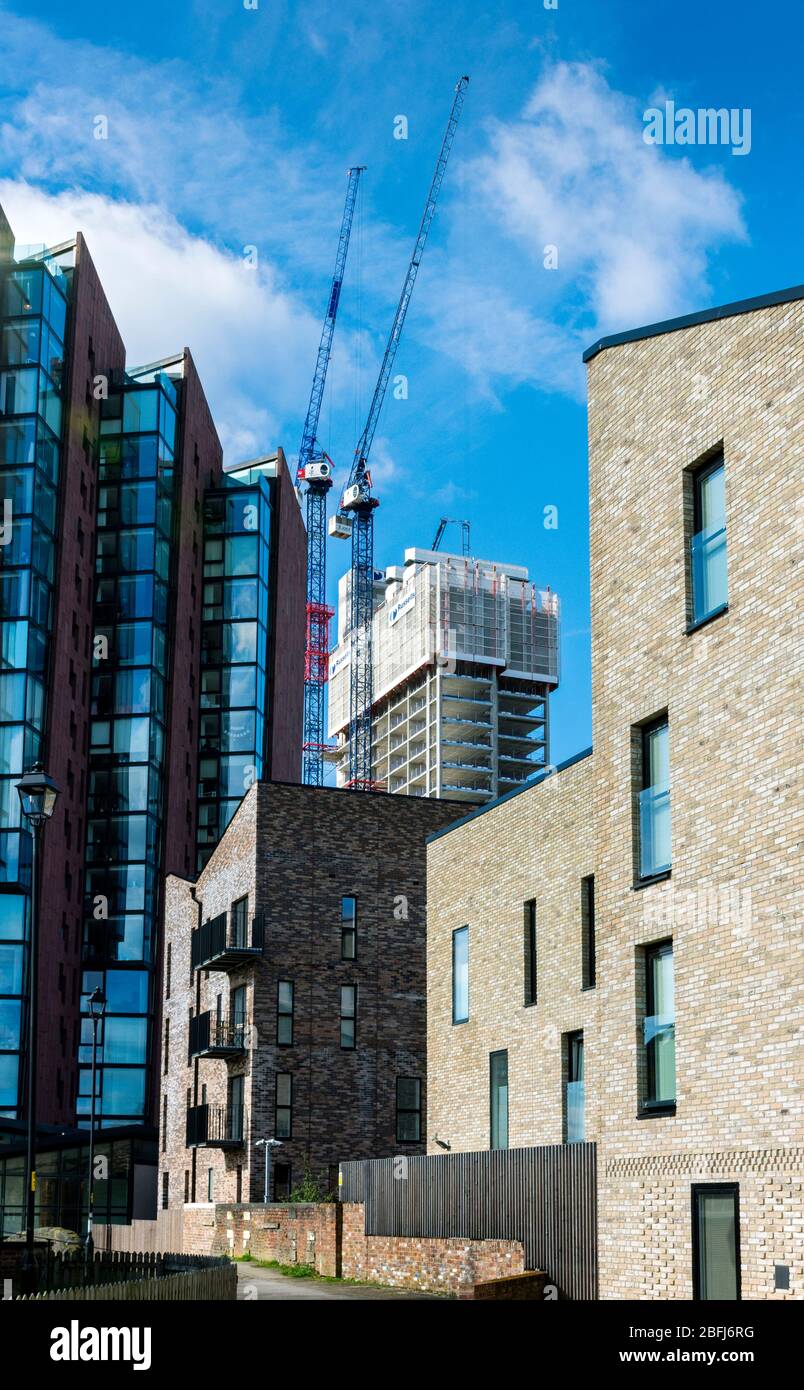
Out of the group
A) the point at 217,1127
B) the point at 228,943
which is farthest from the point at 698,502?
the point at 217,1127

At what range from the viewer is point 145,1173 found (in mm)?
58500

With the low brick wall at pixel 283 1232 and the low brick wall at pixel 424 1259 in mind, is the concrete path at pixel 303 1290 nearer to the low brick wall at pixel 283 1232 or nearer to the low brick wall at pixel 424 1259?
the low brick wall at pixel 424 1259

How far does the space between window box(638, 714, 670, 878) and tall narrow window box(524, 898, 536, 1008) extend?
27.0 ft

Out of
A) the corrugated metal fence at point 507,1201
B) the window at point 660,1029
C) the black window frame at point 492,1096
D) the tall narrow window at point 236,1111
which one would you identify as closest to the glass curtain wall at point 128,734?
the tall narrow window at point 236,1111

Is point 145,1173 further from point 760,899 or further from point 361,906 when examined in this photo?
point 760,899

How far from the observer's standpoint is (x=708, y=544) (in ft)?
61.7

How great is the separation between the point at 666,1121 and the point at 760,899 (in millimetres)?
3055

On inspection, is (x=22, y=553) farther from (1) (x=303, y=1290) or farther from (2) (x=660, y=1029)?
(2) (x=660, y=1029)

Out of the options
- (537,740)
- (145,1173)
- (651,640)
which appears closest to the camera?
(651,640)

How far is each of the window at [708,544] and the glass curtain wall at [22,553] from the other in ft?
164

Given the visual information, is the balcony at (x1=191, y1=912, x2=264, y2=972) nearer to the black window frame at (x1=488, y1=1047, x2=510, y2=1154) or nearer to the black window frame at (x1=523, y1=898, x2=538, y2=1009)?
the black window frame at (x1=488, y1=1047, x2=510, y2=1154)

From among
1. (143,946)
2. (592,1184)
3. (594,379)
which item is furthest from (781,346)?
(143,946)

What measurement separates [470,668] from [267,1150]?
129m

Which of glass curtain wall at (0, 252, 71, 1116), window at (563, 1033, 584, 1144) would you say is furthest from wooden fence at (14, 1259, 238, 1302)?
glass curtain wall at (0, 252, 71, 1116)
